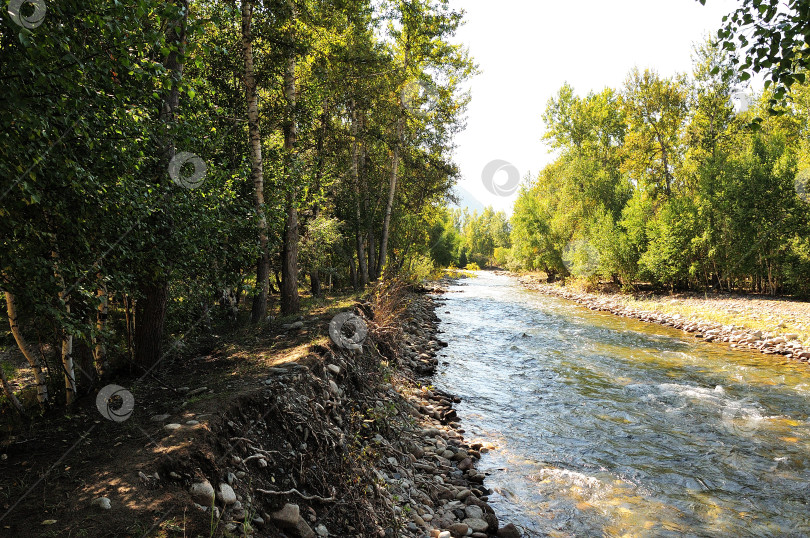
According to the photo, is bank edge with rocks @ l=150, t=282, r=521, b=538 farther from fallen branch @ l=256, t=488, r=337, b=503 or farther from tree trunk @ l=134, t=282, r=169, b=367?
tree trunk @ l=134, t=282, r=169, b=367

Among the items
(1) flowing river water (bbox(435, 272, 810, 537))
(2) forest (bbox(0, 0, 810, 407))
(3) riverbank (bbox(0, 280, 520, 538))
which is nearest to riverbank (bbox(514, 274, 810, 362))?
(1) flowing river water (bbox(435, 272, 810, 537))

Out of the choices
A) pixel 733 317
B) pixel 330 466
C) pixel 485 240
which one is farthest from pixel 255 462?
pixel 485 240

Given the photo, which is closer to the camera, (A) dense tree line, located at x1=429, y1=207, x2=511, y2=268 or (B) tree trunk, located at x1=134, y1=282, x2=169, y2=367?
(B) tree trunk, located at x1=134, y1=282, x2=169, y2=367

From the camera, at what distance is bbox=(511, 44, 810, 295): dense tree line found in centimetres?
2022

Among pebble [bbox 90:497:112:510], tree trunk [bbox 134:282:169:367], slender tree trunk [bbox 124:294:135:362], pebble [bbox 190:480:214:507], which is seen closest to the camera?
pebble [bbox 90:497:112:510]

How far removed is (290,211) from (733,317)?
725 inches

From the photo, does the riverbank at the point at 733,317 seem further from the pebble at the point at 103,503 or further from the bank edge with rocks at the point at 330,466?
the pebble at the point at 103,503

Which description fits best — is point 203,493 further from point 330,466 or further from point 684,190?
point 684,190

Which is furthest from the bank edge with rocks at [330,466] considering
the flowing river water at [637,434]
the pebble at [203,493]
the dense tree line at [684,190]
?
the dense tree line at [684,190]

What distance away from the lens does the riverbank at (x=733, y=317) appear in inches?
549

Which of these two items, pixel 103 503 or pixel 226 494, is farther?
pixel 226 494

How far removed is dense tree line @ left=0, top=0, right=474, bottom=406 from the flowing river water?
5.61m

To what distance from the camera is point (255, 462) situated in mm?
4070

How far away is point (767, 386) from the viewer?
10461 millimetres
